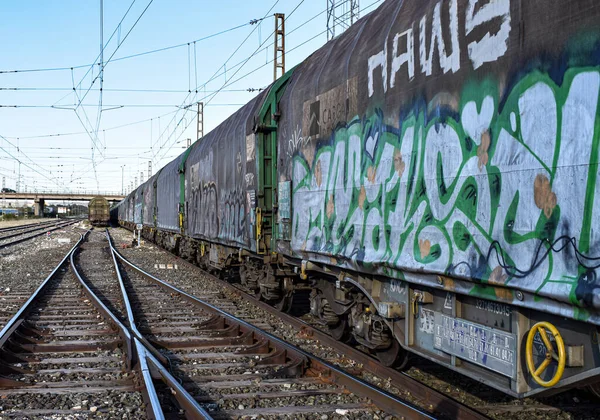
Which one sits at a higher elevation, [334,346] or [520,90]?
[520,90]

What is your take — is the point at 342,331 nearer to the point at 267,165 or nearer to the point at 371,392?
the point at 371,392

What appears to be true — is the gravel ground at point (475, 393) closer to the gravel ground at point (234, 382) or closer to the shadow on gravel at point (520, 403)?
the shadow on gravel at point (520, 403)

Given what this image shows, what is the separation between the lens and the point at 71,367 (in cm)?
651

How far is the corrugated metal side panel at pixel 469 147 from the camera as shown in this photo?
3.15m

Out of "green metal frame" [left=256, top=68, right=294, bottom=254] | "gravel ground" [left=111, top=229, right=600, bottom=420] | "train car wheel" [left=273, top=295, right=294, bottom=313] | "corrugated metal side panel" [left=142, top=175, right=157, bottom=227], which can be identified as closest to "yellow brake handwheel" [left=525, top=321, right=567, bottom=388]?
"gravel ground" [left=111, top=229, right=600, bottom=420]

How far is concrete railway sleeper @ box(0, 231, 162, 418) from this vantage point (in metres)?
5.10

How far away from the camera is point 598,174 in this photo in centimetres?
297

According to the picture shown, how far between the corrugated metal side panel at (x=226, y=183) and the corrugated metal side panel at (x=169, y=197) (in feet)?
9.32

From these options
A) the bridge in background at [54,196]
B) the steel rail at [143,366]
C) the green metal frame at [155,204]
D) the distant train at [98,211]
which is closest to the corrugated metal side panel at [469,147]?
the steel rail at [143,366]

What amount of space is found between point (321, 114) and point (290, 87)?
1.76 metres

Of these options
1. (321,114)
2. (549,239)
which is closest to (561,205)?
(549,239)

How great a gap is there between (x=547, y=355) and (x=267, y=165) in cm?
664

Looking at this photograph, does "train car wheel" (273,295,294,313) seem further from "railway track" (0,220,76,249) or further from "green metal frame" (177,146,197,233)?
"railway track" (0,220,76,249)

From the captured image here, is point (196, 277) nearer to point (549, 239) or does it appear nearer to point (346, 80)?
point (346, 80)
